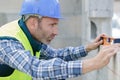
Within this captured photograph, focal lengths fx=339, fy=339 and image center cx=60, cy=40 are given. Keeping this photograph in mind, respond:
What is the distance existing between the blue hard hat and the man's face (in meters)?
0.03

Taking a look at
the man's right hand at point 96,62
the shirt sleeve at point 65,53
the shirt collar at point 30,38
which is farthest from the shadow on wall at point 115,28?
the man's right hand at point 96,62

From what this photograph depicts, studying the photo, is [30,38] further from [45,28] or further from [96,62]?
[96,62]

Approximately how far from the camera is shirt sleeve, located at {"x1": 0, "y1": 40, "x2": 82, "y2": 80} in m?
1.99

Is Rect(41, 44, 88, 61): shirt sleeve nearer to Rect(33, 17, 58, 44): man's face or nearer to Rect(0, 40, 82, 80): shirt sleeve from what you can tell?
Rect(33, 17, 58, 44): man's face

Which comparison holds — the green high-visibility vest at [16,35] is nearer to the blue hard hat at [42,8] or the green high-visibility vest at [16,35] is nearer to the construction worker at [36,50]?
the construction worker at [36,50]

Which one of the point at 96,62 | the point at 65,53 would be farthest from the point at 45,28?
the point at 65,53

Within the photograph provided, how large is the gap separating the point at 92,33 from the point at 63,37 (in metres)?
1.01

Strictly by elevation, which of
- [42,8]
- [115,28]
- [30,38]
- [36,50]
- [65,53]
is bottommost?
[115,28]

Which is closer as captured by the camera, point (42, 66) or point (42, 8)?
point (42, 66)

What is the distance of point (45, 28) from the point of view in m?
2.24

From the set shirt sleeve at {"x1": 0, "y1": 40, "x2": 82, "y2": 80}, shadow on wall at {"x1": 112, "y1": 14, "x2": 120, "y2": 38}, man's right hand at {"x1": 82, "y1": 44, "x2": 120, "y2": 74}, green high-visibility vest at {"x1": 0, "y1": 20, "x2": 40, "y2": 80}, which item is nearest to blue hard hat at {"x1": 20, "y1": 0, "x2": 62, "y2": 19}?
green high-visibility vest at {"x1": 0, "y1": 20, "x2": 40, "y2": 80}

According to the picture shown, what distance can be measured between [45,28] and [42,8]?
0.45ft

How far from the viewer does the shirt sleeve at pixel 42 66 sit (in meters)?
1.99

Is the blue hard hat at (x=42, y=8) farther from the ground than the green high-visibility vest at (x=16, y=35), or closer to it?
farther from the ground
